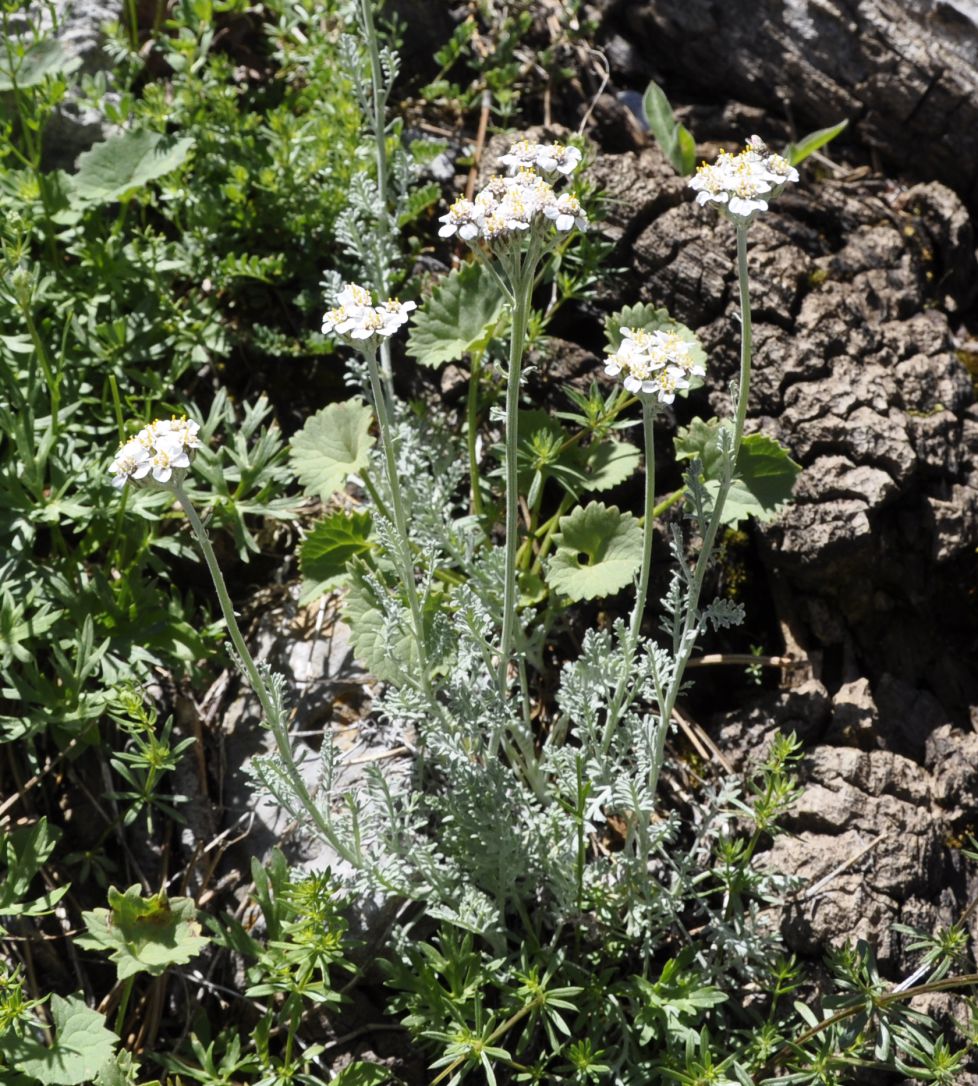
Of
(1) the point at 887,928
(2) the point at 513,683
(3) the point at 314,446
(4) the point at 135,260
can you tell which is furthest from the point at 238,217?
(1) the point at 887,928

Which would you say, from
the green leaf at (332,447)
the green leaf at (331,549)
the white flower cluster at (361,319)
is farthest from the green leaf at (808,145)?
the white flower cluster at (361,319)

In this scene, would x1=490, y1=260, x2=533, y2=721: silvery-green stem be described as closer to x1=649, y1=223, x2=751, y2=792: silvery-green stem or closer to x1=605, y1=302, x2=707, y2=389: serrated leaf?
x1=649, y1=223, x2=751, y2=792: silvery-green stem

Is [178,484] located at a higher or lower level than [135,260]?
higher

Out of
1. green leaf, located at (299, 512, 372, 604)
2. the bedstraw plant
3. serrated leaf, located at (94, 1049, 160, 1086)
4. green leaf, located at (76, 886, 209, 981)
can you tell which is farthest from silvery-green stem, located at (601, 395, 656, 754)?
serrated leaf, located at (94, 1049, 160, 1086)

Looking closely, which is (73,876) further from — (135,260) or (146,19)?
(146,19)

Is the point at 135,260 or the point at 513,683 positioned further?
the point at 135,260

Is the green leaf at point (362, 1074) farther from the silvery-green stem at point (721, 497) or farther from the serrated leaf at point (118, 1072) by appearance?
the silvery-green stem at point (721, 497)

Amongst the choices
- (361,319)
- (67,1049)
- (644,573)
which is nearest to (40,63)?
(361,319)
